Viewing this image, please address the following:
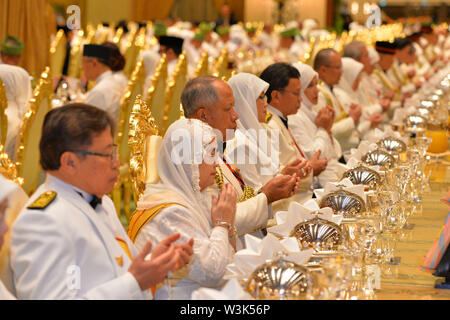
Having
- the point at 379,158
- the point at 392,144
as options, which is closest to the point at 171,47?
the point at 392,144

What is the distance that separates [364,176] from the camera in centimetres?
369

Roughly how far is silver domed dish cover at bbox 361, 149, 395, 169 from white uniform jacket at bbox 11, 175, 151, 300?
2.23m

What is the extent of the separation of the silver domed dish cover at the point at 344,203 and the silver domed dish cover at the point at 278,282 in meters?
1.03

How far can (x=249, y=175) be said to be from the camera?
4.18 meters

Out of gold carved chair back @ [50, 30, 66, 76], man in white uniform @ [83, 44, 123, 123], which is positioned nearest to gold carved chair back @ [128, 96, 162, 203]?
man in white uniform @ [83, 44, 123, 123]

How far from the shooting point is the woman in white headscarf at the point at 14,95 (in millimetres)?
5375

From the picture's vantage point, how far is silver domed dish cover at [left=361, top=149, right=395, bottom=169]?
13.5 feet

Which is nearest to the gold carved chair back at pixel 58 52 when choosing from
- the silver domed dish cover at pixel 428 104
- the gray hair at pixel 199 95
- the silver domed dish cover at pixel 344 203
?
the silver domed dish cover at pixel 428 104

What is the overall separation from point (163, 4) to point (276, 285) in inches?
785

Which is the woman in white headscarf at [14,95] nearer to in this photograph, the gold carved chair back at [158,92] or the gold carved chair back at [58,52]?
the gold carved chair back at [158,92]

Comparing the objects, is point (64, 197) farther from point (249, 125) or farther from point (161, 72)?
point (161, 72)

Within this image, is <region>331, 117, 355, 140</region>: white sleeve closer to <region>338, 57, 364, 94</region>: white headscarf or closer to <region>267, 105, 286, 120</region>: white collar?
<region>338, 57, 364, 94</region>: white headscarf

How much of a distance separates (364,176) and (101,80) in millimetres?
3508
